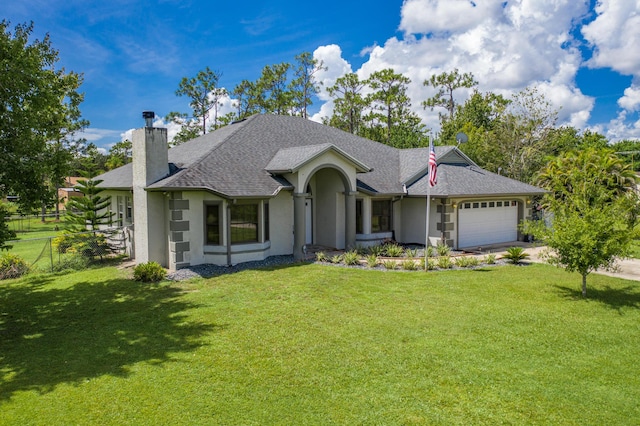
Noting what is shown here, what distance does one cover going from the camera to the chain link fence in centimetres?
1584

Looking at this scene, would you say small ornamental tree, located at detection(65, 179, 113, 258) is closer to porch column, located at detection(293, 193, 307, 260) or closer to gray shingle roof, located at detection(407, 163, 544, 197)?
porch column, located at detection(293, 193, 307, 260)

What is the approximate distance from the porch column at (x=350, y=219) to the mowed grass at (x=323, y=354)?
202 inches

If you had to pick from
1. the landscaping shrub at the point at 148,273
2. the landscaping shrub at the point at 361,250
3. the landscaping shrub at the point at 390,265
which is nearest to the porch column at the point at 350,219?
the landscaping shrub at the point at 361,250

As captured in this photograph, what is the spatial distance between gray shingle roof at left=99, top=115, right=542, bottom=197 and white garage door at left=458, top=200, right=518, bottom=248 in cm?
97

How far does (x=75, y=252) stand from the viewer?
17.6 m

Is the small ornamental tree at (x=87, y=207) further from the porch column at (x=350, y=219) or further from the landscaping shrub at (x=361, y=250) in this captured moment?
the landscaping shrub at (x=361, y=250)

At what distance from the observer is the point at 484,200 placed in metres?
19.9

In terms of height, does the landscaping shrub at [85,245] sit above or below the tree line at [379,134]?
below

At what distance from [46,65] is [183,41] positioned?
1258 centimetres

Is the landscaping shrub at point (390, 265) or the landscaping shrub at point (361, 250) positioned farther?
the landscaping shrub at point (361, 250)

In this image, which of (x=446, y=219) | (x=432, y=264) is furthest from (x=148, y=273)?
(x=446, y=219)

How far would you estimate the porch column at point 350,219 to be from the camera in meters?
17.7

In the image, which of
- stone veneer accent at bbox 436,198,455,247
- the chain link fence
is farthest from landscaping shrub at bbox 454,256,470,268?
the chain link fence

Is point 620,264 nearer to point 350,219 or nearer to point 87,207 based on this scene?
point 350,219
